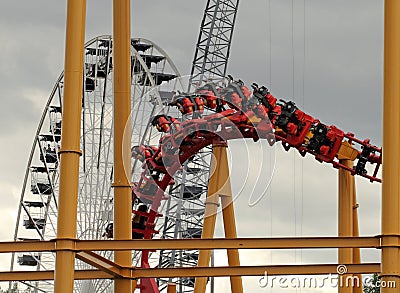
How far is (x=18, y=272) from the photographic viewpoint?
2020 centimetres

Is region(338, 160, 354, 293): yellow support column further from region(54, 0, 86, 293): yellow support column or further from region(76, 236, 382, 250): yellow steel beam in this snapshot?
region(54, 0, 86, 293): yellow support column

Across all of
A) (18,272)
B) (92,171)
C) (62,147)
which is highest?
(92,171)

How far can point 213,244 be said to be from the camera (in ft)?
61.4

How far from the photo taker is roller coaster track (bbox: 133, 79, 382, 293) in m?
29.1

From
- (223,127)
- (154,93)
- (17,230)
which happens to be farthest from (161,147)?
(17,230)

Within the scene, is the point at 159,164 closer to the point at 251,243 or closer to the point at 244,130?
the point at 244,130

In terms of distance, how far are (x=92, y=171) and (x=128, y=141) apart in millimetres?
19787

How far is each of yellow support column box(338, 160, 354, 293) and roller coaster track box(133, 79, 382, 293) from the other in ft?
1.01

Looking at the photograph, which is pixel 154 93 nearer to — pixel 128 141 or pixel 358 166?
pixel 358 166

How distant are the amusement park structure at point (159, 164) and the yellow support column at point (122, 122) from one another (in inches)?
0.8

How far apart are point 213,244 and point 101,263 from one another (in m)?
2.17

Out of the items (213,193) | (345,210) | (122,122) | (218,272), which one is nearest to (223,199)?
(213,193)

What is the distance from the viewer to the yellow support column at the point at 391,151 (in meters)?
18.2

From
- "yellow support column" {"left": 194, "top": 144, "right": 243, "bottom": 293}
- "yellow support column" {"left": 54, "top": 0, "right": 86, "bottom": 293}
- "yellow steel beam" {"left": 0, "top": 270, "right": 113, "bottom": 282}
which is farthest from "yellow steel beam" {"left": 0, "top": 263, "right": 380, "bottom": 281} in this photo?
"yellow support column" {"left": 194, "top": 144, "right": 243, "bottom": 293}
